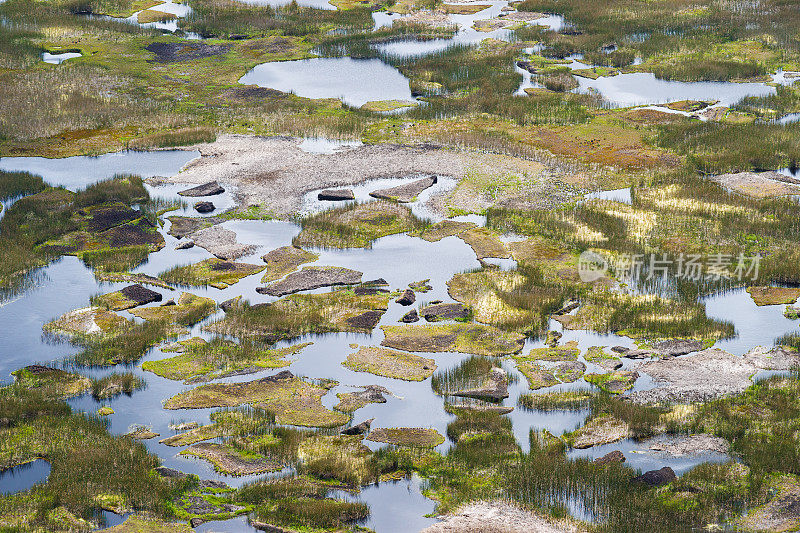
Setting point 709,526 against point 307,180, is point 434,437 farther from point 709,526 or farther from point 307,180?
point 307,180

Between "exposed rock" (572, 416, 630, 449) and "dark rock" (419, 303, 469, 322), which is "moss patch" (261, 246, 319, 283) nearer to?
"dark rock" (419, 303, 469, 322)

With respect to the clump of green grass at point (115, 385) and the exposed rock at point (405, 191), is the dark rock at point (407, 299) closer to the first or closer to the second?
the clump of green grass at point (115, 385)

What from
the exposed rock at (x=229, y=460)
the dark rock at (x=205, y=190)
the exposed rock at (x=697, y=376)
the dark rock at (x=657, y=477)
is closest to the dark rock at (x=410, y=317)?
the exposed rock at (x=697, y=376)

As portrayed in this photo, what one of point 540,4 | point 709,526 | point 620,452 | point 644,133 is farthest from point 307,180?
point 540,4

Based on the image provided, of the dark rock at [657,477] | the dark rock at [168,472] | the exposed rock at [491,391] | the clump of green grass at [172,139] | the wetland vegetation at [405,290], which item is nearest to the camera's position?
the dark rock at [657,477]

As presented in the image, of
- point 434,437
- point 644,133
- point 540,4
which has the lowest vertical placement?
point 434,437

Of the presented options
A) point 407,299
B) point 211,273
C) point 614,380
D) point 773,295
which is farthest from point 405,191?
point 614,380

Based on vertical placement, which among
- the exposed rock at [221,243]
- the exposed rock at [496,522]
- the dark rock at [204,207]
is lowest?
the exposed rock at [496,522]
